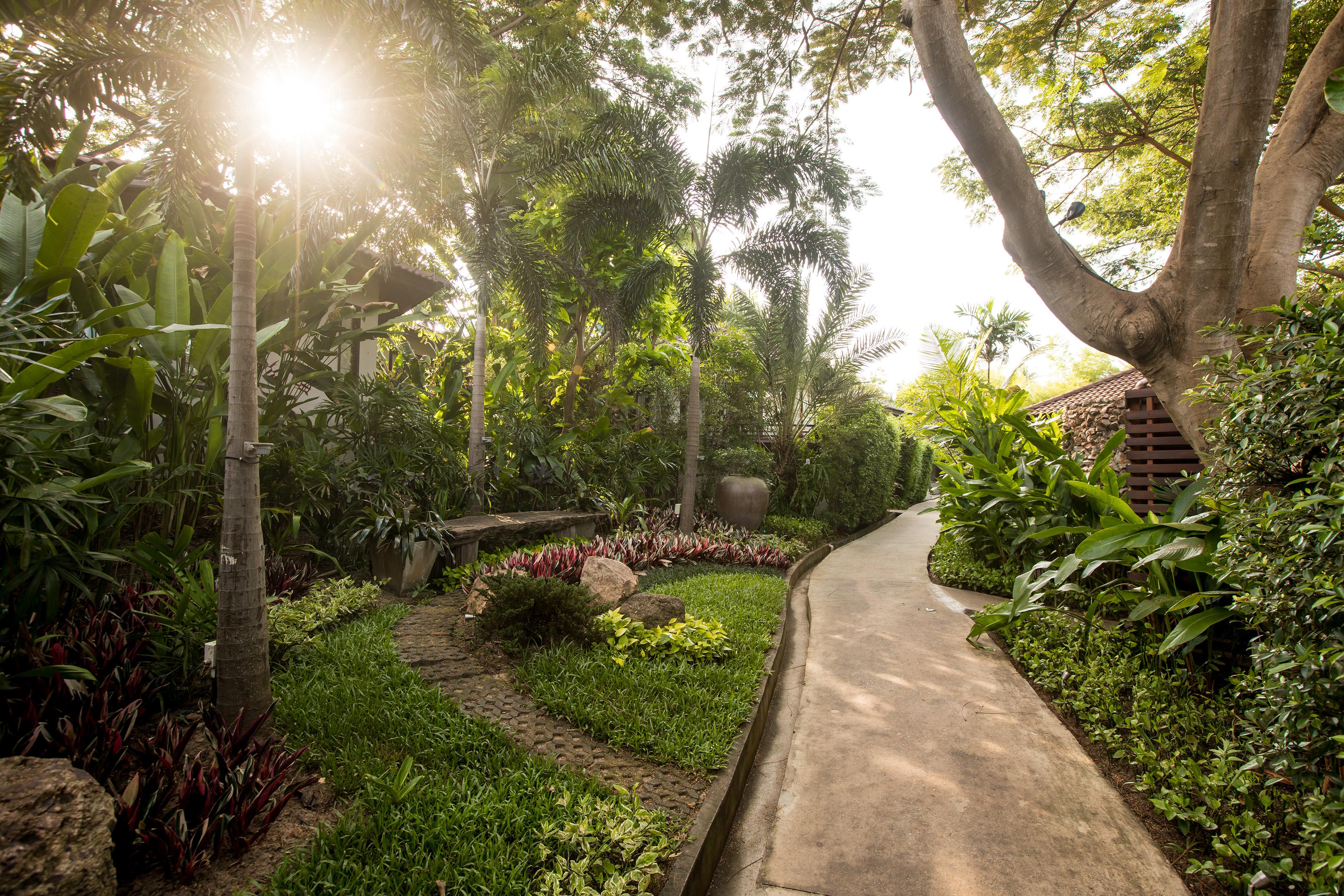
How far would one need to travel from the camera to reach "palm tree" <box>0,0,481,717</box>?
2.57m

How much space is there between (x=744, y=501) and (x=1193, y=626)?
7075 millimetres

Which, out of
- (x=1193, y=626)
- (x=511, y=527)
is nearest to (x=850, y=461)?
(x=511, y=527)

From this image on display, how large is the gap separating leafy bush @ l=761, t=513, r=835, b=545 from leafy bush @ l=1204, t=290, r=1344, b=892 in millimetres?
6836

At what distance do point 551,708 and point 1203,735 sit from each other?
3203mm

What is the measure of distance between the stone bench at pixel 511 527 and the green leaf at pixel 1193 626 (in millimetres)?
5344

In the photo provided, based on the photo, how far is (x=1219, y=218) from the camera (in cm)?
373

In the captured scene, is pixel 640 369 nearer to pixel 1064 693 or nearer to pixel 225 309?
pixel 225 309

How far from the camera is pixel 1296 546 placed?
2064mm

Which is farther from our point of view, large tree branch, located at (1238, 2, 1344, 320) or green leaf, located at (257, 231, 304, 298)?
large tree branch, located at (1238, 2, 1344, 320)

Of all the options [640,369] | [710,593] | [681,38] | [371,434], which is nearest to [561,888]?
[710,593]

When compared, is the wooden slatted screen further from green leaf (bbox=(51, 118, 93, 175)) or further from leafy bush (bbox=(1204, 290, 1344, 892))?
green leaf (bbox=(51, 118, 93, 175))

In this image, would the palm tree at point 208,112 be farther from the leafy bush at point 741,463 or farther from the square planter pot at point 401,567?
the leafy bush at point 741,463

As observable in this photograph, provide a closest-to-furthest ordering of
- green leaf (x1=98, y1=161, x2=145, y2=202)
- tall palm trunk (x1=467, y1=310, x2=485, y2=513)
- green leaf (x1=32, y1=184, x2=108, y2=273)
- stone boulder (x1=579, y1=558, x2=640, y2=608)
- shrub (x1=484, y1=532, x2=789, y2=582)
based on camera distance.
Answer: green leaf (x1=32, y1=184, x2=108, y2=273) < green leaf (x1=98, y1=161, x2=145, y2=202) < stone boulder (x1=579, y1=558, x2=640, y2=608) < shrub (x1=484, y1=532, x2=789, y2=582) < tall palm trunk (x1=467, y1=310, x2=485, y2=513)

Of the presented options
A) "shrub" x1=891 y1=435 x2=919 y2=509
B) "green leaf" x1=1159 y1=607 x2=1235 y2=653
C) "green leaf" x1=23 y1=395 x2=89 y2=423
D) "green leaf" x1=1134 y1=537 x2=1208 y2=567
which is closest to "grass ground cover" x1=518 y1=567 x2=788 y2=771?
"green leaf" x1=1159 y1=607 x2=1235 y2=653
